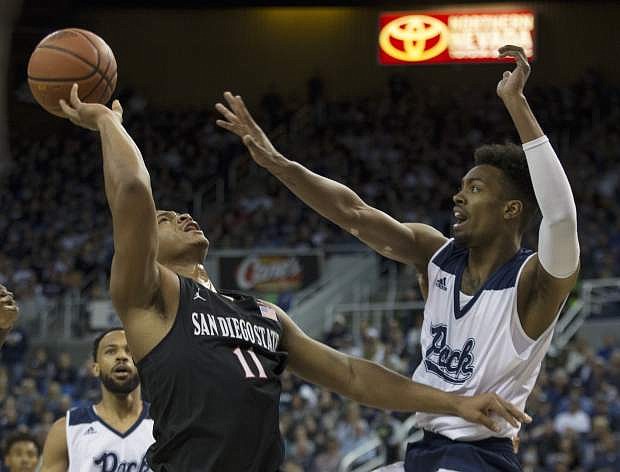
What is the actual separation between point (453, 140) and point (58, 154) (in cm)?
827

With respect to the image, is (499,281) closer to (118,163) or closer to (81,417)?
(118,163)

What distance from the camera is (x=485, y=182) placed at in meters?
4.51

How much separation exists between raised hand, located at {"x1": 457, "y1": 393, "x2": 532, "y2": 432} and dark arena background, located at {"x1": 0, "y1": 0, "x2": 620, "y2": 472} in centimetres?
747

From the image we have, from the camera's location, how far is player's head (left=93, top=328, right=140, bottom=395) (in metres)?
6.26

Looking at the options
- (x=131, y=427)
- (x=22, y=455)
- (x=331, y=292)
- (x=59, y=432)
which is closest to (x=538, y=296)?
(x=131, y=427)

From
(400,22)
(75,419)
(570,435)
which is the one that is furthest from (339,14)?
(75,419)

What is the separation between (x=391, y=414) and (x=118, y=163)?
29.8 feet

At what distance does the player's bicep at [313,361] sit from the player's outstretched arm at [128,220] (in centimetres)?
75

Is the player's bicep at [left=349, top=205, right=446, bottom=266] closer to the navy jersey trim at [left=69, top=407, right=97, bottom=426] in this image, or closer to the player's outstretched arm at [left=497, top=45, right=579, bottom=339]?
the player's outstretched arm at [left=497, top=45, right=579, bottom=339]

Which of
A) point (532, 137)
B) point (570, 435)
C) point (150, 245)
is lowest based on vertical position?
point (570, 435)

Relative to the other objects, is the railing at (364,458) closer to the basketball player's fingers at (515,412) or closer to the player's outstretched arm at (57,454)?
the player's outstretched arm at (57,454)

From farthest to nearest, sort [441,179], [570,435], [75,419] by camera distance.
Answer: [441,179] < [570,435] < [75,419]

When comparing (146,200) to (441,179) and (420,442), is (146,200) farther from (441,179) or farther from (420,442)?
(441,179)

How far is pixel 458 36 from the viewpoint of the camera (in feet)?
76.4
